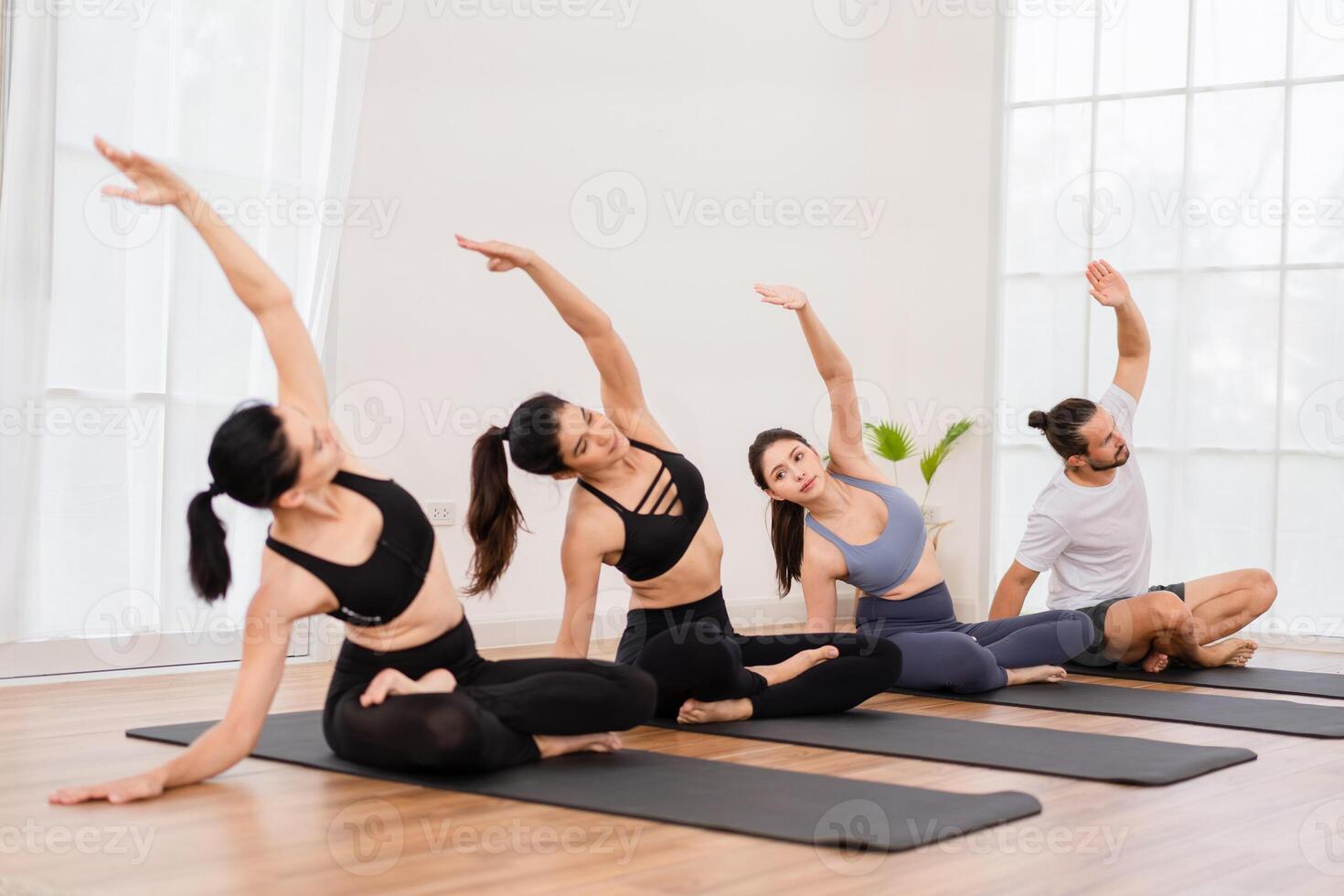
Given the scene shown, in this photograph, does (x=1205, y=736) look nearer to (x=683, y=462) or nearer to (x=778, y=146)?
(x=683, y=462)

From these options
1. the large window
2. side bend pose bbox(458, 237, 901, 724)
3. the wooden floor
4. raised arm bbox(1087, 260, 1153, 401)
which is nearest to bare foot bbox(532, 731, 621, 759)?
the wooden floor

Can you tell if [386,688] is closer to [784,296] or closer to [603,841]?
[603,841]

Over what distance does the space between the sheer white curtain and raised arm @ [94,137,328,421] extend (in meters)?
1.73

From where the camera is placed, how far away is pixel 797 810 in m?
2.27

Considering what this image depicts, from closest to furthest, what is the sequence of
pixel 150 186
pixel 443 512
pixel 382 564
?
1. pixel 150 186
2. pixel 382 564
3. pixel 443 512

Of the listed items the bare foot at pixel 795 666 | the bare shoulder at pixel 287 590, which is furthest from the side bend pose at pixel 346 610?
the bare foot at pixel 795 666

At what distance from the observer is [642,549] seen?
310 centimetres

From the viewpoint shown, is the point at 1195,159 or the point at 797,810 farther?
the point at 1195,159

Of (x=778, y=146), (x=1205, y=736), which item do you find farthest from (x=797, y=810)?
(x=778, y=146)

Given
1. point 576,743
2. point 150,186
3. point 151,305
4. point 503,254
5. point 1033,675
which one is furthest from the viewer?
point 151,305

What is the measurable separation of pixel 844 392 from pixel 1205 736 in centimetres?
118

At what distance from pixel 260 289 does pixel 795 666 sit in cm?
157

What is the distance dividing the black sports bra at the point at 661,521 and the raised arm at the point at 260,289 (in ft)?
2.69

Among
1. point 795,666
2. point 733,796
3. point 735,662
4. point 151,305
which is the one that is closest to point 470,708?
point 733,796
